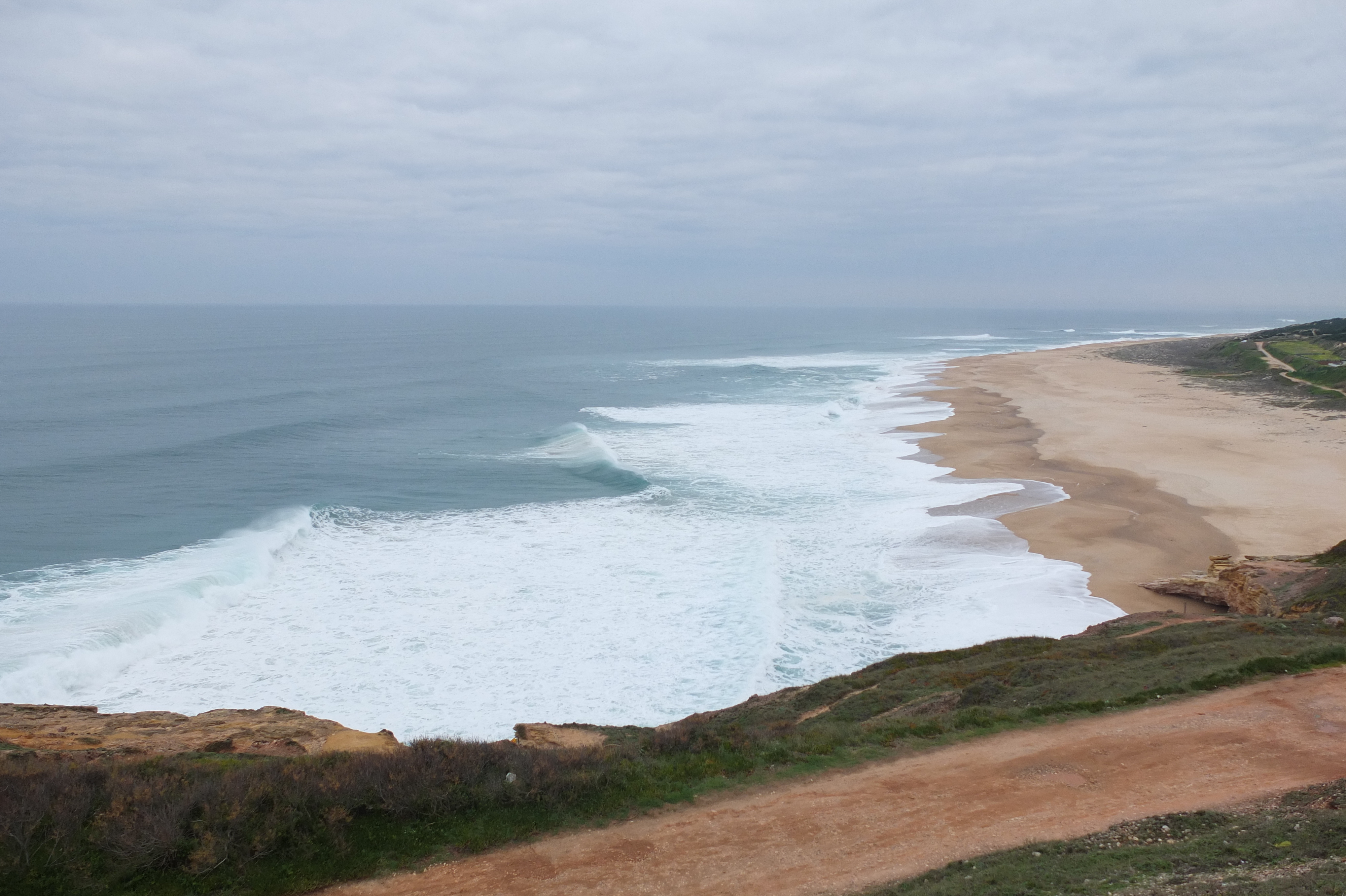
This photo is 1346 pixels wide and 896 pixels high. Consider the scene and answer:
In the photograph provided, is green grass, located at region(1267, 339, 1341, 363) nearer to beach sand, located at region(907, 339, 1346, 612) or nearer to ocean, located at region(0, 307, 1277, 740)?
beach sand, located at region(907, 339, 1346, 612)

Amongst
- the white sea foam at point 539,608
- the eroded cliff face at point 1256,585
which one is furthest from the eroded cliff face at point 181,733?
the eroded cliff face at point 1256,585

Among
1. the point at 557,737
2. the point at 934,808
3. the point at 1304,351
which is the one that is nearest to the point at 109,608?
the point at 557,737

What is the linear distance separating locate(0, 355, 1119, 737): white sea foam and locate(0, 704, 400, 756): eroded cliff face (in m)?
3.03

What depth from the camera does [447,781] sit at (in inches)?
384

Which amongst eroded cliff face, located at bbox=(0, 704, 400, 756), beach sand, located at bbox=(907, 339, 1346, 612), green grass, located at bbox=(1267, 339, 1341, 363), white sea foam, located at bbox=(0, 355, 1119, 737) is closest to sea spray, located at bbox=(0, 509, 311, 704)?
white sea foam, located at bbox=(0, 355, 1119, 737)

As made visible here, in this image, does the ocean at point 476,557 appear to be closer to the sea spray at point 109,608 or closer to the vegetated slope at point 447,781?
the sea spray at point 109,608

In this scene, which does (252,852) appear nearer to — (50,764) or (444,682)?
(50,764)

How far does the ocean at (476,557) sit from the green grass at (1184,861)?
29.1ft

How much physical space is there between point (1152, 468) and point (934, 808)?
1216 inches

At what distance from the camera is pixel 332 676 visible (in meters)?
18.0

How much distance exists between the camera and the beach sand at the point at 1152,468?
2484 cm

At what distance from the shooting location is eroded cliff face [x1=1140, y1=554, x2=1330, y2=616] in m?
17.9

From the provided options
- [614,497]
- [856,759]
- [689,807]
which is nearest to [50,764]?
[689,807]

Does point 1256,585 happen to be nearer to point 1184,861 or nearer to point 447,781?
point 1184,861
